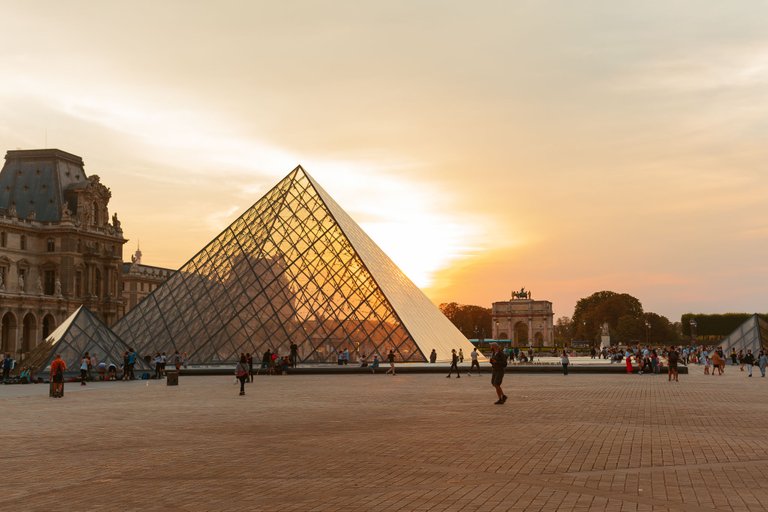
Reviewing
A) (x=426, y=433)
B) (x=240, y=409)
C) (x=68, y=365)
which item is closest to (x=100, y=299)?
(x=68, y=365)

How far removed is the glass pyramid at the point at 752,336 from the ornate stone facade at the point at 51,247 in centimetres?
6249

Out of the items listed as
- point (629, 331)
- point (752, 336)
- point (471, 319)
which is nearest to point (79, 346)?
point (752, 336)

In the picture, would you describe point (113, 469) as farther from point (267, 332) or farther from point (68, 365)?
point (267, 332)

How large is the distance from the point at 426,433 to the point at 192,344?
28.9m

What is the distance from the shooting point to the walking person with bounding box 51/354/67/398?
22.1 meters

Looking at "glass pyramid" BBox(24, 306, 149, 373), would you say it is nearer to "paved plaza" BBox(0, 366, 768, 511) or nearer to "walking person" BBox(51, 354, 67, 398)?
"walking person" BBox(51, 354, 67, 398)

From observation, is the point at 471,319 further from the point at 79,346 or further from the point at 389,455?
the point at 389,455

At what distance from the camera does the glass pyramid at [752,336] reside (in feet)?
159

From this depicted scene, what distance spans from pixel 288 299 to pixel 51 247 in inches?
2209

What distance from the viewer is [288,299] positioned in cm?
4125

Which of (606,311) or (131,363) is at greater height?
(606,311)

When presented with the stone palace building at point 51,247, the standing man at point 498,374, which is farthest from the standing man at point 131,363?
the stone palace building at point 51,247

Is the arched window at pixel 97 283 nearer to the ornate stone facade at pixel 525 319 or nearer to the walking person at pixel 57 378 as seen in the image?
the ornate stone facade at pixel 525 319

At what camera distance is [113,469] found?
9523mm
